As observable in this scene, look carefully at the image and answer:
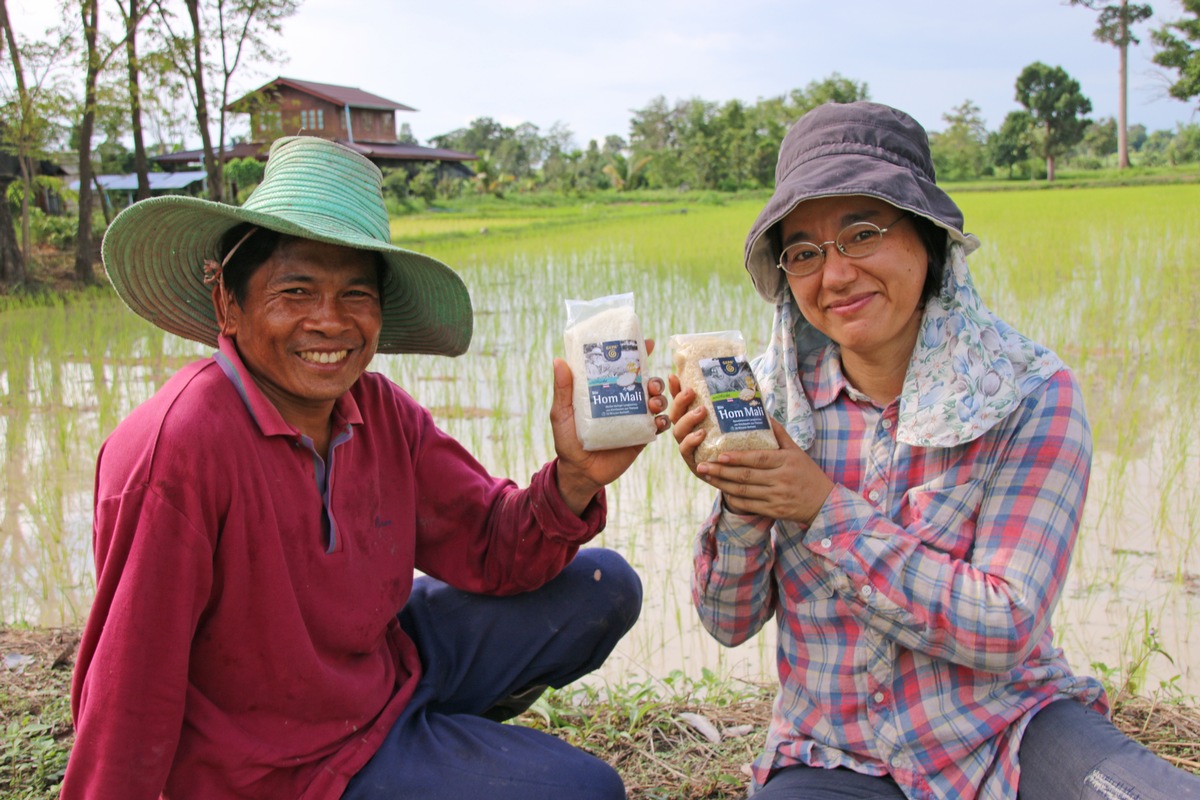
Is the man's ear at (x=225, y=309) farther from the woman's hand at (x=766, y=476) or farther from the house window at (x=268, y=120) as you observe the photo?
the house window at (x=268, y=120)

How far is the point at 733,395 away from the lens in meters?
1.45

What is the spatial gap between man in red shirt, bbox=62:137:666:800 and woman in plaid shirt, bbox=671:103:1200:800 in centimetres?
30

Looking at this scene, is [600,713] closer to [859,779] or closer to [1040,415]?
[859,779]

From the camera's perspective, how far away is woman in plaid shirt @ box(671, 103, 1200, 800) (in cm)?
139

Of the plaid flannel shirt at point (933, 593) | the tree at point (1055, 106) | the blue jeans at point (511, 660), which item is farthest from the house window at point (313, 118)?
the plaid flannel shirt at point (933, 593)

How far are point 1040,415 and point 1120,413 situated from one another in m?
3.64

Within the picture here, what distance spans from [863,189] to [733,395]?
0.37 metres

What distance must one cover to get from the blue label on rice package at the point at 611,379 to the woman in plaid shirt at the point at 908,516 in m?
0.08

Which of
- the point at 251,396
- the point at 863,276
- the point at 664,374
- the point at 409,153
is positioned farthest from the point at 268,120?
the point at 863,276

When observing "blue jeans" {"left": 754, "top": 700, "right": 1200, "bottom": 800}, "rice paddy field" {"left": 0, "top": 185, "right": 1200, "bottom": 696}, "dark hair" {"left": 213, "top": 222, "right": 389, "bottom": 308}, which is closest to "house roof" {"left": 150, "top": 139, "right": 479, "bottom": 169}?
"rice paddy field" {"left": 0, "top": 185, "right": 1200, "bottom": 696}

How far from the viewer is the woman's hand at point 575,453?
162cm

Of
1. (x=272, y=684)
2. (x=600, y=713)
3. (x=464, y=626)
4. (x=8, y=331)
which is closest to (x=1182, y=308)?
(x=600, y=713)

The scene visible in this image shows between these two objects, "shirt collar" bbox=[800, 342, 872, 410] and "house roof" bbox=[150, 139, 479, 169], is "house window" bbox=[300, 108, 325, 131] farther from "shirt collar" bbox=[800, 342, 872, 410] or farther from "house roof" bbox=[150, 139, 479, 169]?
"shirt collar" bbox=[800, 342, 872, 410]

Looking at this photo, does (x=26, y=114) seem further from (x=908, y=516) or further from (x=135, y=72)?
(x=908, y=516)
